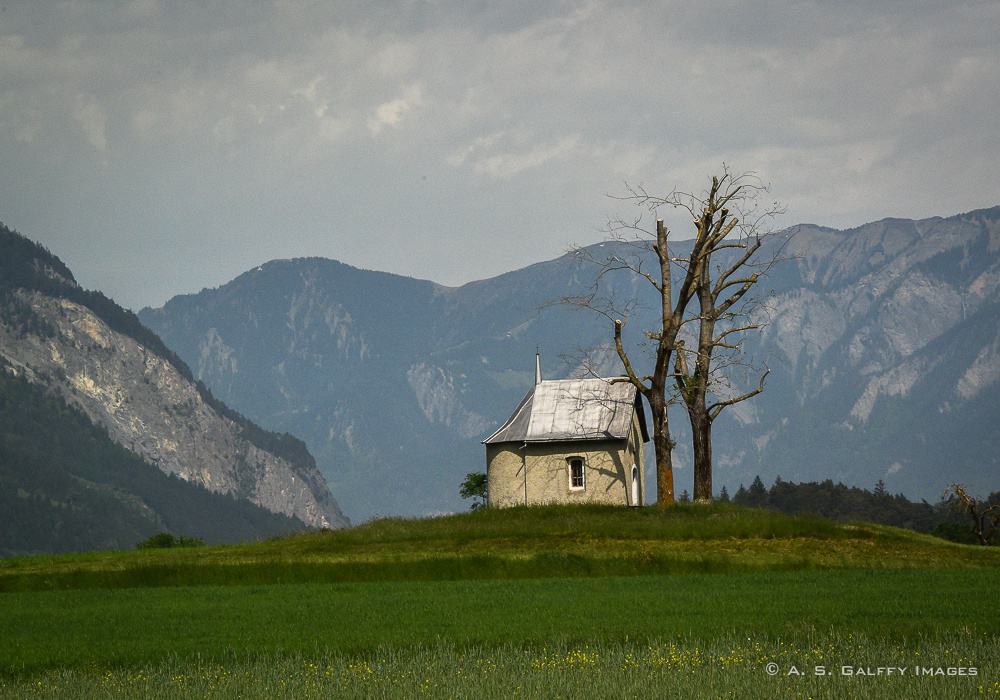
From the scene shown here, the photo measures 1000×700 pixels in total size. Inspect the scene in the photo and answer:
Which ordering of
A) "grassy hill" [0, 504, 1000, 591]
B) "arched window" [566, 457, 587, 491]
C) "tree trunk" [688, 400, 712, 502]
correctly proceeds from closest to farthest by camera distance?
"grassy hill" [0, 504, 1000, 591] → "tree trunk" [688, 400, 712, 502] → "arched window" [566, 457, 587, 491]

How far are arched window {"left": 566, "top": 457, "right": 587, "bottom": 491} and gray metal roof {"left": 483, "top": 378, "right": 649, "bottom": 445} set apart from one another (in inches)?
47.8

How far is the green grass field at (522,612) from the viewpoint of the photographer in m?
20.5

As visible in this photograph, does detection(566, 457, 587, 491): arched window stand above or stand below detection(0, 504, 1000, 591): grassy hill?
above

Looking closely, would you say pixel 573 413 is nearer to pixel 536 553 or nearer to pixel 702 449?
pixel 702 449

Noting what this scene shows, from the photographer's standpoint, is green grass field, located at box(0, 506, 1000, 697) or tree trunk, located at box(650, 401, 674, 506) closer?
green grass field, located at box(0, 506, 1000, 697)

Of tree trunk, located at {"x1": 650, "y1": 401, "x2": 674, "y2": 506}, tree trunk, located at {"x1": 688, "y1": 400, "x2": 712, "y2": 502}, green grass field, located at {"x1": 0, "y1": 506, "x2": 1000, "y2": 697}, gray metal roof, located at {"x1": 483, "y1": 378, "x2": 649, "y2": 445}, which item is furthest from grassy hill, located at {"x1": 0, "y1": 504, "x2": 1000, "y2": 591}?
gray metal roof, located at {"x1": 483, "y1": 378, "x2": 649, "y2": 445}

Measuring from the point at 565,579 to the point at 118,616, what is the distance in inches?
509

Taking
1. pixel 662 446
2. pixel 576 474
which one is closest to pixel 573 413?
pixel 576 474

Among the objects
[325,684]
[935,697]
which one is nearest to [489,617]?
[325,684]

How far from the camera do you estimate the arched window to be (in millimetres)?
61344

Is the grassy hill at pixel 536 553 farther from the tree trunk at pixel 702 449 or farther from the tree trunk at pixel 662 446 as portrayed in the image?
the tree trunk at pixel 702 449

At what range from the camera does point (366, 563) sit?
40562 millimetres

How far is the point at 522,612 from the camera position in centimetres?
2859

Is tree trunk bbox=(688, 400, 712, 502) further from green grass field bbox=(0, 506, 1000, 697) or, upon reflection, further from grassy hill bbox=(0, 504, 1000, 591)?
green grass field bbox=(0, 506, 1000, 697)
